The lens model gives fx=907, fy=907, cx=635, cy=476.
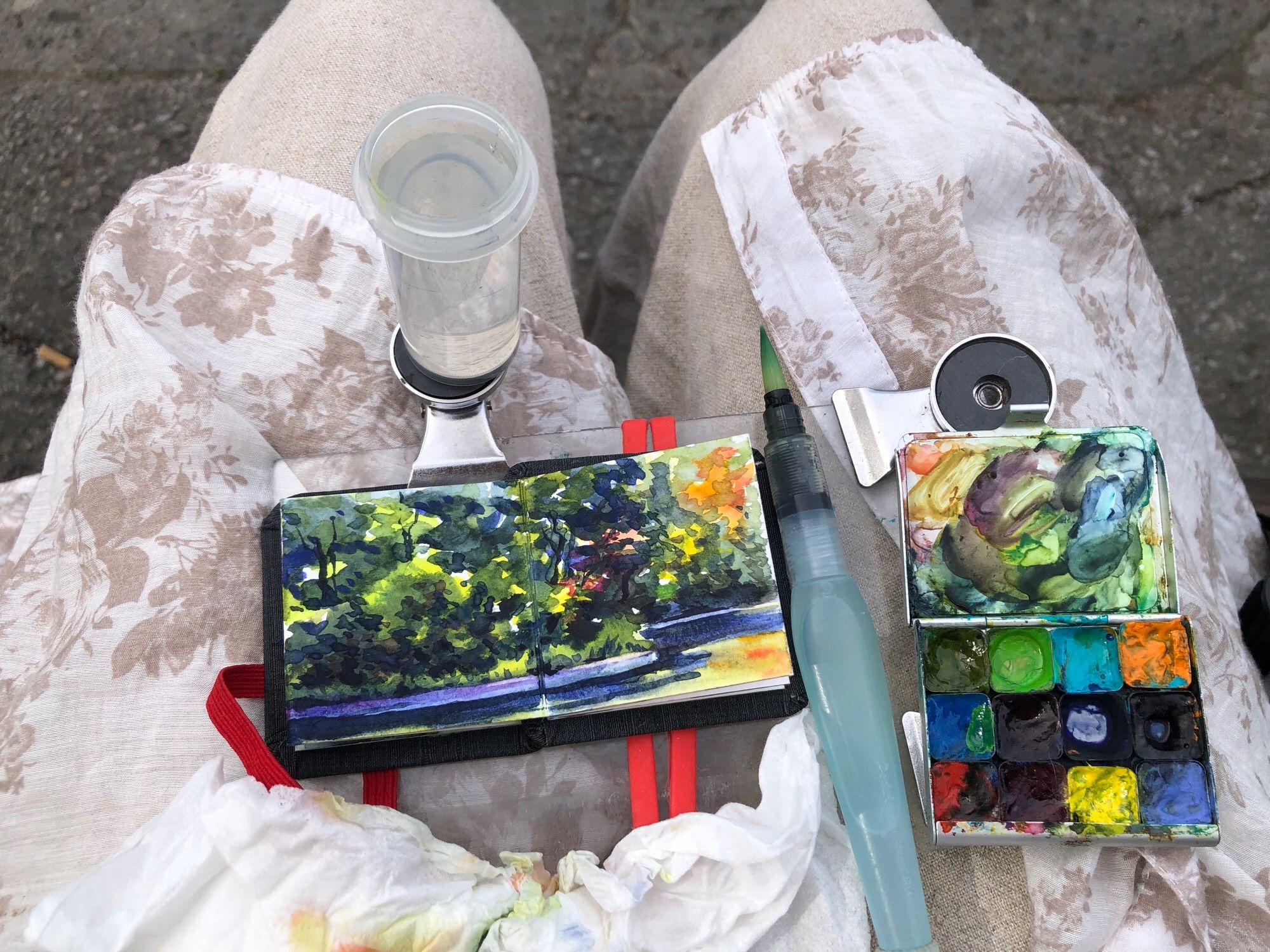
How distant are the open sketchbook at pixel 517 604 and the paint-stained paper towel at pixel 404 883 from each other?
0.20 feet

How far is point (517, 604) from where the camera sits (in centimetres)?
53

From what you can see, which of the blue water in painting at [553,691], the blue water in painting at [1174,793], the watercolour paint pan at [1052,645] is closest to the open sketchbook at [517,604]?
the blue water in painting at [553,691]

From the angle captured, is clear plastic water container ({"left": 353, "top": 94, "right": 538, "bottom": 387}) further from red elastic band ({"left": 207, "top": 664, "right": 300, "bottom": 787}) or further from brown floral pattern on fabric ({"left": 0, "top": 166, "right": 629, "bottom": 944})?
red elastic band ({"left": 207, "top": 664, "right": 300, "bottom": 787})

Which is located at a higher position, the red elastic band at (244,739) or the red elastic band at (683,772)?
the red elastic band at (244,739)

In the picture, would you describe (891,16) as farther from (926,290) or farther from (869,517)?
(869,517)

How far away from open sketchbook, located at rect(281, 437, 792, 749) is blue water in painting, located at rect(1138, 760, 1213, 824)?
0.71 feet

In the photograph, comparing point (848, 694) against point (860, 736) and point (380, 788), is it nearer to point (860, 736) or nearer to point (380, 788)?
point (860, 736)

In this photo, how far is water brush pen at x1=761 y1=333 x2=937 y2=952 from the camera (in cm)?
52

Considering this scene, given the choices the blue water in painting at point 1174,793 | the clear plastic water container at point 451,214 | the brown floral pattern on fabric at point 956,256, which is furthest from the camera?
the brown floral pattern on fabric at point 956,256

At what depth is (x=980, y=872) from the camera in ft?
1.77

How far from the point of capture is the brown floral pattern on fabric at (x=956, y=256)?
2.04ft

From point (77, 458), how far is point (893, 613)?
0.53 m

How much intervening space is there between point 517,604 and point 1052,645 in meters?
0.32

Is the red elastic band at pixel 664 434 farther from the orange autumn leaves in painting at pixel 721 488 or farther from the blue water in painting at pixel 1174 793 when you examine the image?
the blue water in painting at pixel 1174 793
